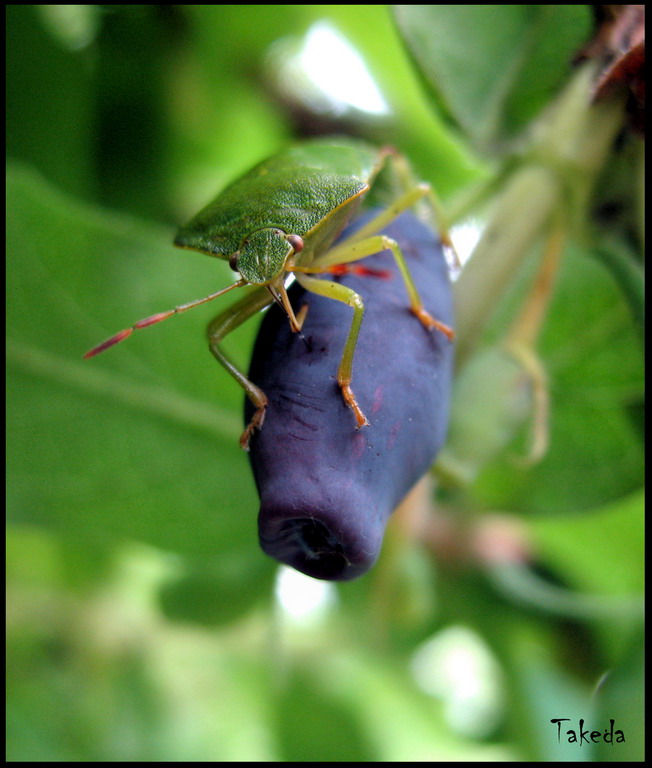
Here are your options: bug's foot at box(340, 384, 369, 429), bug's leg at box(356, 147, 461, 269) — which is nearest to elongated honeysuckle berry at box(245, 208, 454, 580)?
bug's foot at box(340, 384, 369, 429)

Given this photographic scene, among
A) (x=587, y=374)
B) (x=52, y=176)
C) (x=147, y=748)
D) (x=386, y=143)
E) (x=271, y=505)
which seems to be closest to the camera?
(x=271, y=505)

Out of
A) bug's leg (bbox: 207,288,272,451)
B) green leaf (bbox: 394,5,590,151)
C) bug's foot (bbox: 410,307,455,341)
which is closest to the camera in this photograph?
bug's foot (bbox: 410,307,455,341)

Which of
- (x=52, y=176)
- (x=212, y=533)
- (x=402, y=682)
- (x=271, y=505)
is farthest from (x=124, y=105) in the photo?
(x=402, y=682)

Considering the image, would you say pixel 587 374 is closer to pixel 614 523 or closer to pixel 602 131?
pixel 602 131

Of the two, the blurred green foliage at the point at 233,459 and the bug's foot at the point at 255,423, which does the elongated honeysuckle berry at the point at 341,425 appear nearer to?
the bug's foot at the point at 255,423

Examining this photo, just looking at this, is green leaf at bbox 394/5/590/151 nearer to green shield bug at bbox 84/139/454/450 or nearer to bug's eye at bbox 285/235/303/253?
green shield bug at bbox 84/139/454/450

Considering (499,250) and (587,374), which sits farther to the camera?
(587,374)
